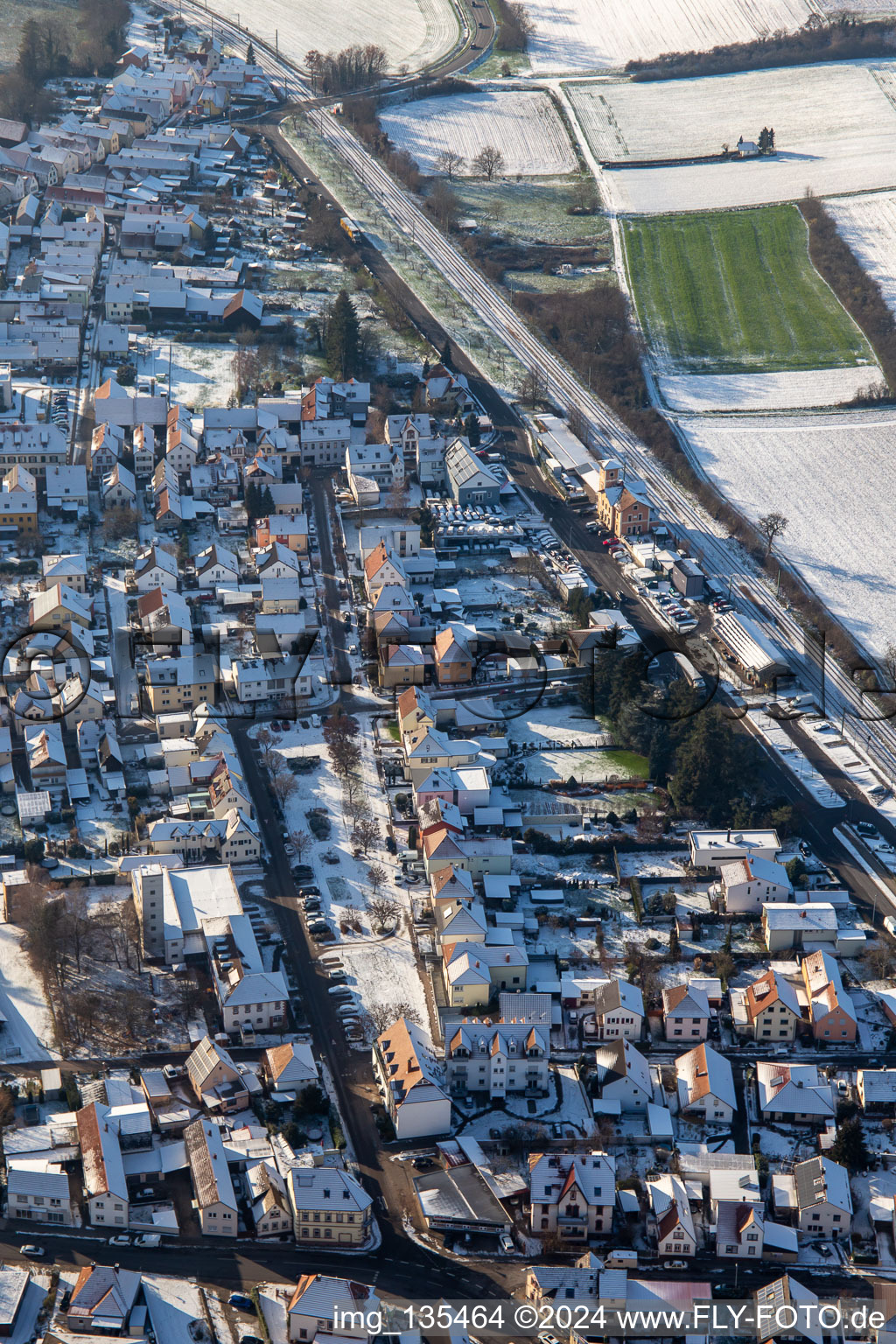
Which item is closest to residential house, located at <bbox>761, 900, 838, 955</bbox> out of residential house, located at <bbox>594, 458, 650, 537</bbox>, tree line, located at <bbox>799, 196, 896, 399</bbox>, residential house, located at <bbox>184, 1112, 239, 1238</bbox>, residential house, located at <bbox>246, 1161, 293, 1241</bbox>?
residential house, located at <bbox>246, 1161, 293, 1241</bbox>

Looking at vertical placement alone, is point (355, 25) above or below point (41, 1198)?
above

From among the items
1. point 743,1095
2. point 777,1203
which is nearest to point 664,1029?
point 743,1095

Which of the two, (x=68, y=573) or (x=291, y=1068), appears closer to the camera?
(x=291, y=1068)

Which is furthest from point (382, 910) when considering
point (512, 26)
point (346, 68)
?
point (512, 26)

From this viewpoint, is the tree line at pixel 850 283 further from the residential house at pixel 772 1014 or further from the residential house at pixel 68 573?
the residential house at pixel 772 1014

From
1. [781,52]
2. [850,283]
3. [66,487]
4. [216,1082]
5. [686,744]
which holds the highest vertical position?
[781,52]

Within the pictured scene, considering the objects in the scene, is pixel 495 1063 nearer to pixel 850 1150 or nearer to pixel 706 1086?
pixel 706 1086
